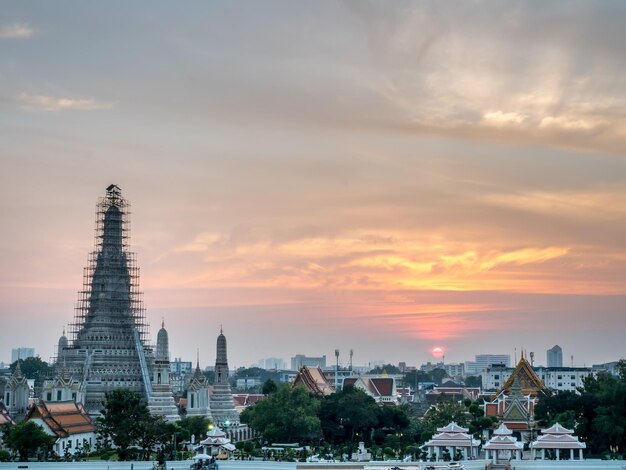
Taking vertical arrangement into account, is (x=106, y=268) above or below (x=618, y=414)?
above

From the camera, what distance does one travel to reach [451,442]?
76625mm

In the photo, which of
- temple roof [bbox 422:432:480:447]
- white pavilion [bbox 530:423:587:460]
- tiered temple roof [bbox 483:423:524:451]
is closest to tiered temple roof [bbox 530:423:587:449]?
white pavilion [bbox 530:423:587:460]

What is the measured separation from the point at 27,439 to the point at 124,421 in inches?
271

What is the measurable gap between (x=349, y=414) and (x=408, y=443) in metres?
6.33

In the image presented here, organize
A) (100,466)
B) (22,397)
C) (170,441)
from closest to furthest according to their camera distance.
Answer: (100,466) → (170,441) → (22,397)

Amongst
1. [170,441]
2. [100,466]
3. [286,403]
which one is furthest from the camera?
[286,403]

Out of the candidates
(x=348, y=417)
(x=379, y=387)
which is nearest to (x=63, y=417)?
(x=348, y=417)

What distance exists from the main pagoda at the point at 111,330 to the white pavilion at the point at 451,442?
30.9m

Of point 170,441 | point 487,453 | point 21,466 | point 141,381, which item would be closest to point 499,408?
point 487,453

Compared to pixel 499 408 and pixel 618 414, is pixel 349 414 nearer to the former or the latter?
pixel 499 408

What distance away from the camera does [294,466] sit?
6694cm

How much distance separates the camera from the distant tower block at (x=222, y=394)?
4250 inches

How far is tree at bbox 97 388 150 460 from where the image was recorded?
7188 cm

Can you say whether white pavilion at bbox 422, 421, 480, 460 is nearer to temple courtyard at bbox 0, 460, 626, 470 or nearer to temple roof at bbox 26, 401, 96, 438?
temple courtyard at bbox 0, 460, 626, 470
